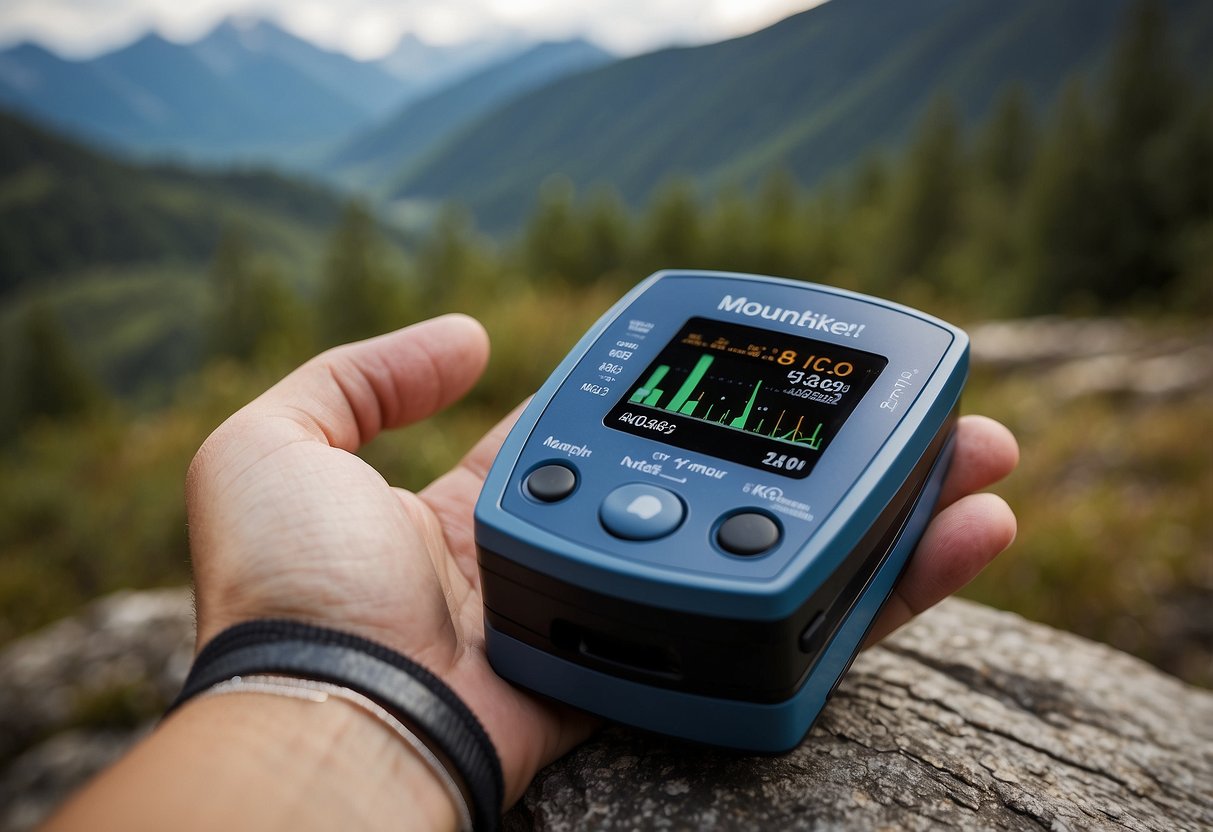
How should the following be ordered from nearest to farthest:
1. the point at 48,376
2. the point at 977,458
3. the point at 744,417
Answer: the point at 744,417, the point at 977,458, the point at 48,376

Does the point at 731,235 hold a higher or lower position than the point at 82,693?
lower

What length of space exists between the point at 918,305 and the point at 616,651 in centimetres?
943

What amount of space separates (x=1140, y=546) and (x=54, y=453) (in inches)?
517

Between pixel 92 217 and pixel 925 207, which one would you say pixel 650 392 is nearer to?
pixel 925 207

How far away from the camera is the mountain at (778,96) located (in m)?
120

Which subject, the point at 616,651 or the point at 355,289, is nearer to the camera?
the point at 616,651

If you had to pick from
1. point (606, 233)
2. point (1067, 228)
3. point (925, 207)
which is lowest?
point (606, 233)

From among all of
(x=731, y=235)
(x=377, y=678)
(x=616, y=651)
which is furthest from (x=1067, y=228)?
(x=377, y=678)

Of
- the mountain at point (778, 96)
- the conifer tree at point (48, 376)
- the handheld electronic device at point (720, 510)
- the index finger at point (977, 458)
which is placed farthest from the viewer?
the mountain at point (778, 96)

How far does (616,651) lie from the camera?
1477mm

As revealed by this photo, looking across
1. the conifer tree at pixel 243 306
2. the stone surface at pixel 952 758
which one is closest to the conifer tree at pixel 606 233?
the conifer tree at pixel 243 306

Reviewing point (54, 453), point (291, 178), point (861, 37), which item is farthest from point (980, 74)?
point (54, 453)

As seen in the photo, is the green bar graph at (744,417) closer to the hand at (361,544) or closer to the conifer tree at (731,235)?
the hand at (361,544)

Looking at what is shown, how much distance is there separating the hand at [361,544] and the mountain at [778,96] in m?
102
